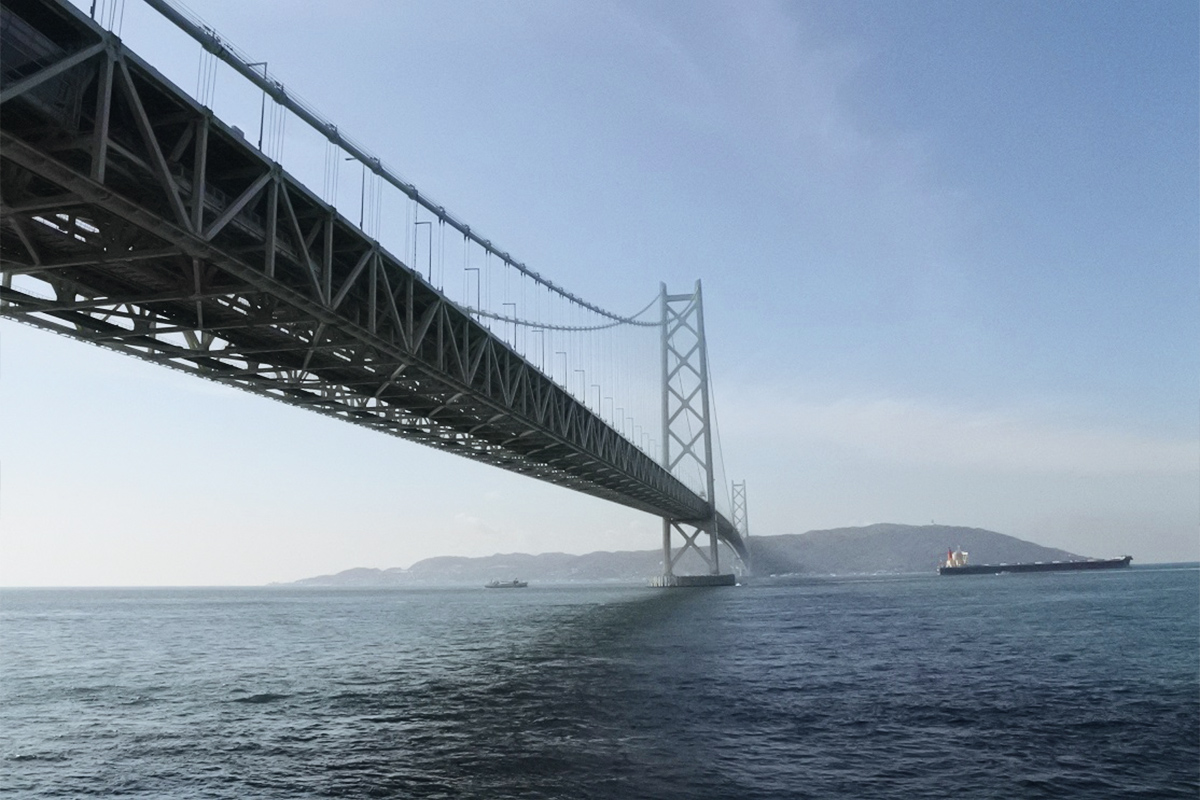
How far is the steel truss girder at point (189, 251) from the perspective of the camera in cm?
1181

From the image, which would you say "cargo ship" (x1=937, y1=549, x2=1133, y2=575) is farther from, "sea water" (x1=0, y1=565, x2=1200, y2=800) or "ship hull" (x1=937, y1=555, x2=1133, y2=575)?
"sea water" (x1=0, y1=565, x2=1200, y2=800)

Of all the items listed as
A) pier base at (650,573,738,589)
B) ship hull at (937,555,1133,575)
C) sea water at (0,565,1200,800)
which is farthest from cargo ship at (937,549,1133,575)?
sea water at (0,565,1200,800)

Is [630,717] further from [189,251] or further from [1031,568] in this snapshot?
[1031,568]

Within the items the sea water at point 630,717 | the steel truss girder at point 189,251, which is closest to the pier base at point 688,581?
the sea water at point 630,717

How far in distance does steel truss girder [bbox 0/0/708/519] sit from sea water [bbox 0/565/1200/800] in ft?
29.1

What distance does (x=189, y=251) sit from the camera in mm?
14055

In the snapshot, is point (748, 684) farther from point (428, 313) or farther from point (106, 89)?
point (106, 89)

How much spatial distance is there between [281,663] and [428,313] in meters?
17.5

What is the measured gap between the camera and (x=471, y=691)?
906 inches

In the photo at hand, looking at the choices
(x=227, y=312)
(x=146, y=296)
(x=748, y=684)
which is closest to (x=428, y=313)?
(x=227, y=312)

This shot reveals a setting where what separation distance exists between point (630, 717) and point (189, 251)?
41.9ft

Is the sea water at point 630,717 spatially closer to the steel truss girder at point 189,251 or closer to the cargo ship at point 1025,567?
the steel truss girder at point 189,251

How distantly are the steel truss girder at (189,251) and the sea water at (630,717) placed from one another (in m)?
8.87

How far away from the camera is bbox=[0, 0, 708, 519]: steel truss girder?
1181cm
